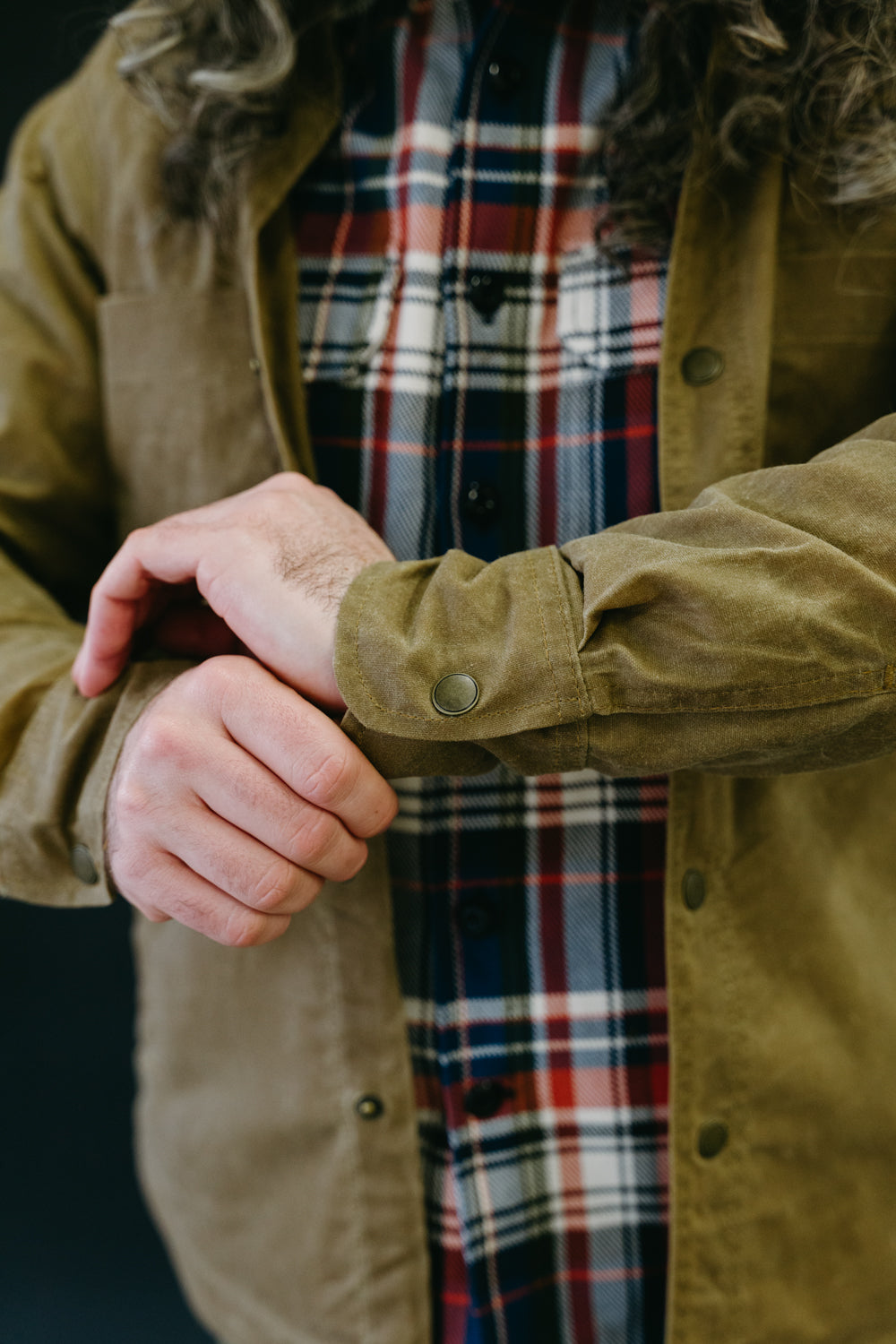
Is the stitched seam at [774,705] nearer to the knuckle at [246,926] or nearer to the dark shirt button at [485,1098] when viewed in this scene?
the knuckle at [246,926]

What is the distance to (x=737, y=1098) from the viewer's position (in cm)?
82

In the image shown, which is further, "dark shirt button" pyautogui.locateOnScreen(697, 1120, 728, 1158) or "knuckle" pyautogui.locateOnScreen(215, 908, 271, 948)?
"dark shirt button" pyautogui.locateOnScreen(697, 1120, 728, 1158)

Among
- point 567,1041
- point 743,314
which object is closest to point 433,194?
point 743,314

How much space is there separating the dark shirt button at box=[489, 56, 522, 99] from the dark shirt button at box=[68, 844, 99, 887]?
0.85 m

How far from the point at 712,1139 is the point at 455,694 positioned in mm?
514

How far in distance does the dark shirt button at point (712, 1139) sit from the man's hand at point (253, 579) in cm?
53

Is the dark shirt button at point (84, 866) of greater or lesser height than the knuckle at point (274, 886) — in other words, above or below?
below

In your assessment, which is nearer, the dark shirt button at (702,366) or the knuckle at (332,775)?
the knuckle at (332,775)

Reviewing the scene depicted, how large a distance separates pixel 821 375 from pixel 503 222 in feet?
1.16

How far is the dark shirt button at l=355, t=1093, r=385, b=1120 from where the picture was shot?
0.86m

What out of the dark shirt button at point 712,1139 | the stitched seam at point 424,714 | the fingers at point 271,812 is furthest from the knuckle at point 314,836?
the dark shirt button at point 712,1139

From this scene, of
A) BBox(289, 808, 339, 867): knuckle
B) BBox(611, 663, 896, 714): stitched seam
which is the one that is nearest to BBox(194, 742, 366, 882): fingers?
BBox(289, 808, 339, 867): knuckle

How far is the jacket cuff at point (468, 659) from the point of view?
607 millimetres

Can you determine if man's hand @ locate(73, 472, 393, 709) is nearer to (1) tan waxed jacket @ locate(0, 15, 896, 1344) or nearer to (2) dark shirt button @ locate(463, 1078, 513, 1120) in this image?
(1) tan waxed jacket @ locate(0, 15, 896, 1344)
